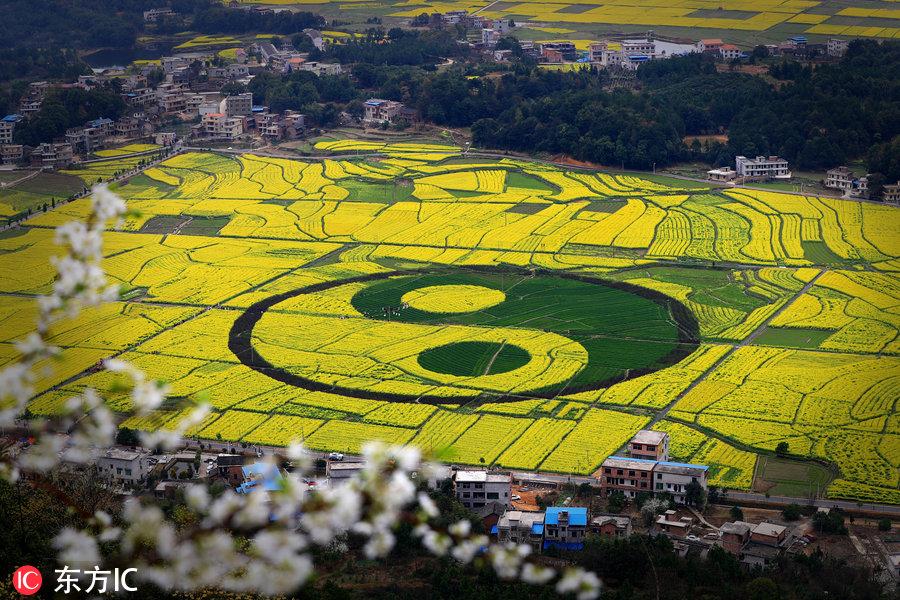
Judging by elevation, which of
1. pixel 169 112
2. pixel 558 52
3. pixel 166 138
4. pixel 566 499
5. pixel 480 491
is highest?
pixel 558 52

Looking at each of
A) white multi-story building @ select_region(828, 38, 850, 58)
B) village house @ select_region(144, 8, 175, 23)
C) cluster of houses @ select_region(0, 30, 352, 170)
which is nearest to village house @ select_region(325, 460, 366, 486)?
cluster of houses @ select_region(0, 30, 352, 170)

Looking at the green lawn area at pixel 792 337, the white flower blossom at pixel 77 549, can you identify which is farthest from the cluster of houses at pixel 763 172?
the white flower blossom at pixel 77 549

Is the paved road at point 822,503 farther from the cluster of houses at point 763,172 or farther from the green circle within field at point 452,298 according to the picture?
the cluster of houses at point 763,172

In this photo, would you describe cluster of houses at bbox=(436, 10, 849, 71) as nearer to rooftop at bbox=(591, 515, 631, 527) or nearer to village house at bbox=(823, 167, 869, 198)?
village house at bbox=(823, 167, 869, 198)

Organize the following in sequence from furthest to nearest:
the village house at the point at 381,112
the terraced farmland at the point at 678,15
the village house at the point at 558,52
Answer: the terraced farmland at the point at 678,15
the village house at the point at 558,52
the village house at the point at 381,112

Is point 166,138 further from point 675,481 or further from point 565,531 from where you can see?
point 565,531

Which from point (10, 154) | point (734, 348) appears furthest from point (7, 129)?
point (734, 348)

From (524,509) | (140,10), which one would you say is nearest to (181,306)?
(524,509)
